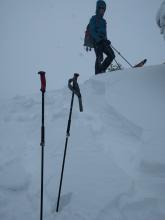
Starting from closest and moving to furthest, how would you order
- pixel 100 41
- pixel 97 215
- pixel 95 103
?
pixel 97 215
pixel 95 103
pixel 100 41

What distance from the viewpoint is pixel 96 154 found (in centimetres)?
587

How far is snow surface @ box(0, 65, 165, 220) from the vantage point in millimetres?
4773

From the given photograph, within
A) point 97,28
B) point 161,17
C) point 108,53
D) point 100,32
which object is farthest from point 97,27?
point 161,17

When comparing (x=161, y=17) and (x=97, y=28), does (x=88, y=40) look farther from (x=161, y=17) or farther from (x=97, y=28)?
(x=161, y=17)

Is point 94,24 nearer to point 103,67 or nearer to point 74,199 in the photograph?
point 103,67

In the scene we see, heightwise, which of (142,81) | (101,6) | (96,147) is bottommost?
(96,147)

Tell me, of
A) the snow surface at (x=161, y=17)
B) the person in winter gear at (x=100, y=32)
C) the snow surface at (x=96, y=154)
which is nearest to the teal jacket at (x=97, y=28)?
the person in winter gear at (x=100, y=32)

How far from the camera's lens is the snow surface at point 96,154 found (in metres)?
4.77

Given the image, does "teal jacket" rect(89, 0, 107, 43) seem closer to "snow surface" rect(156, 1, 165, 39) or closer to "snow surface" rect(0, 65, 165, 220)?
"snow surface" rect(0, 65, 165, 220)

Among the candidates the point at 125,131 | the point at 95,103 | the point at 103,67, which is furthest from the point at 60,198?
the point at 103,67

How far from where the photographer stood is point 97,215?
4.59m

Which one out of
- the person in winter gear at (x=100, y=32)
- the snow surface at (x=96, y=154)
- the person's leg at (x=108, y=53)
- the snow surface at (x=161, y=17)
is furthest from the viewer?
the person's leg at (x=108, y=53)

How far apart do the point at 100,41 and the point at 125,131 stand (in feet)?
11.7

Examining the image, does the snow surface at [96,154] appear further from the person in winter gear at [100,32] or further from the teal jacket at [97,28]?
the teal jacket at [97,28]
